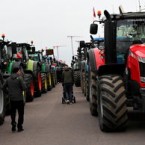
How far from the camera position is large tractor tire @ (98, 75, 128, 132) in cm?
1014

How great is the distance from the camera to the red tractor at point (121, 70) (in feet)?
32.9

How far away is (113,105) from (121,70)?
47.3 inches

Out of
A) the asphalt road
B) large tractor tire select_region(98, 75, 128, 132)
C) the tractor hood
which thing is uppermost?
the tractor hood

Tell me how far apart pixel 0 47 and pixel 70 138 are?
26.0 ft

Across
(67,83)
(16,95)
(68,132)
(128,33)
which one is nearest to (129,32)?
(128,33)

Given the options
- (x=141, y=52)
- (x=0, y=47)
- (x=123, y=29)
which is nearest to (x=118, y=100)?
(x=141, y=52)

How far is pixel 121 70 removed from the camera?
11031 millimetres

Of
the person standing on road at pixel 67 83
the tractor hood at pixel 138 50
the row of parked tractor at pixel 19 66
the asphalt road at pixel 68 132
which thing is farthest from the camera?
the person standing on road at pixel 67 83

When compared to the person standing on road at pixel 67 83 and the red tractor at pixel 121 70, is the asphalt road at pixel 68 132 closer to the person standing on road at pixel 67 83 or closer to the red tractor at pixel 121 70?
the red tractor at pixel 121 70

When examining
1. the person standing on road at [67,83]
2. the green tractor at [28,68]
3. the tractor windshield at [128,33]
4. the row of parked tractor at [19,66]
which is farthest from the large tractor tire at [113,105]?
the green tractor at [28,68]

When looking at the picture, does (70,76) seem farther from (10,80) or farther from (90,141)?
(90,141)

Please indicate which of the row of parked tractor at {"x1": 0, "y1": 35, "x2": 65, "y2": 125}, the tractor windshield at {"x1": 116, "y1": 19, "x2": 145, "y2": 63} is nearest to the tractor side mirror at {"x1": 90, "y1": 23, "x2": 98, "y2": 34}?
the tractor windshield at {"x1": 116, "y1": 19, "x2": 145, "y2": 63}

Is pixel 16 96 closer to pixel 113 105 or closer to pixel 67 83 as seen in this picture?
pixel 113 105

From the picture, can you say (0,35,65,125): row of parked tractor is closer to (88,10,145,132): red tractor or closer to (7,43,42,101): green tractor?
(7,43,42,101): green tractor
